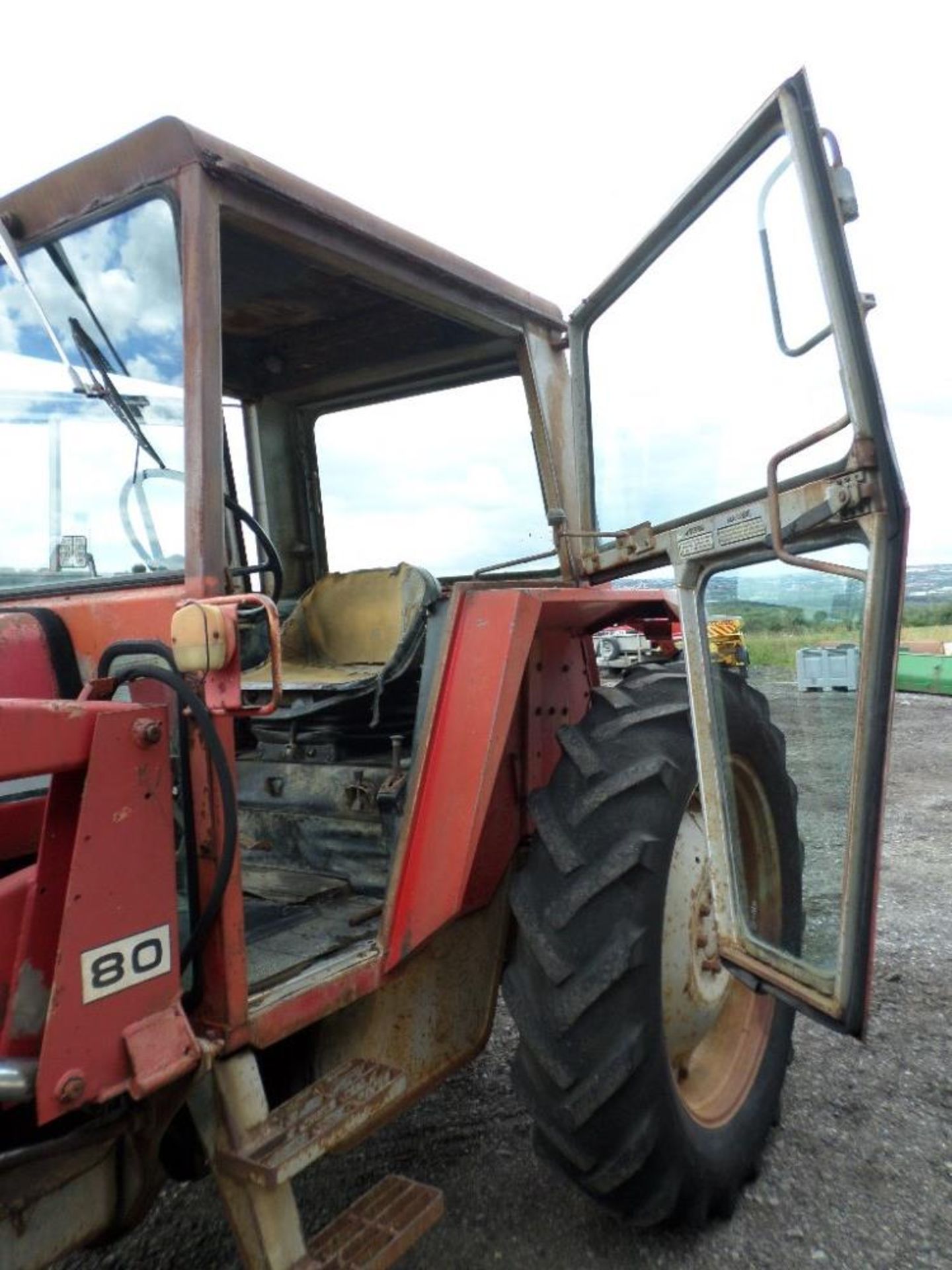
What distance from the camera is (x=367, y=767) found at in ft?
8.81

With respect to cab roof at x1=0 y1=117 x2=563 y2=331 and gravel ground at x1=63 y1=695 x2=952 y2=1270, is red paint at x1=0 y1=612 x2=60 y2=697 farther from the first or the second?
gravel ground at x1=63 y1=695 x2=952 y2=1270

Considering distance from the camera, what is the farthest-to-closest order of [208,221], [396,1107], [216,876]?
[396,1107]
[208,221]
[216,876]

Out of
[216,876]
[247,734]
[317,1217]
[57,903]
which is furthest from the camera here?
[247,734]

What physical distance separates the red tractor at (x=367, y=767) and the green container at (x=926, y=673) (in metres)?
11.1

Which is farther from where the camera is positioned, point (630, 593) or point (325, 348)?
point (325, 348)

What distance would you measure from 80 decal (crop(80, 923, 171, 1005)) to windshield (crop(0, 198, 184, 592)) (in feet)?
2.34

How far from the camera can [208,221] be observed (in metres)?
1.86

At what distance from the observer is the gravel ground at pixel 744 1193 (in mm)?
2312

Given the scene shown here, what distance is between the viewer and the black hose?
5.54 ft

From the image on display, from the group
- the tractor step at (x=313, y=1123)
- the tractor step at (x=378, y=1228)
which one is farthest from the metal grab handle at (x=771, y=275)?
the tractor step at (x=378, y=1228)

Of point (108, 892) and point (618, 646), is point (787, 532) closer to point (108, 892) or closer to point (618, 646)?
point (108, 892)

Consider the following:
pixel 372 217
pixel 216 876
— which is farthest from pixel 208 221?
pixel 216 876

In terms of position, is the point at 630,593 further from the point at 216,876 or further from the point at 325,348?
the point at 216,876

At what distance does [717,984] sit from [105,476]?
1.92 meters
